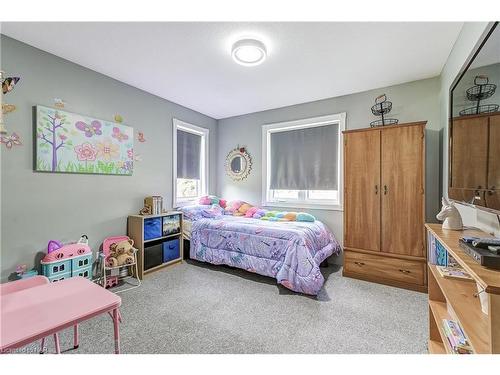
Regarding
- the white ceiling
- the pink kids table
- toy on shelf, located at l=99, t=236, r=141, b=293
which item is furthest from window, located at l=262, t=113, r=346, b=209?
the pink kids table

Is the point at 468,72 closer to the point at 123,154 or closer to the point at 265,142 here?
the point at 265,142

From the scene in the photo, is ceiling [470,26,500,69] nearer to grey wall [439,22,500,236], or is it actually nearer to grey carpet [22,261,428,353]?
grey wall [439,22,500,236]

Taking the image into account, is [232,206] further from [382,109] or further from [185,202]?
[382,109]

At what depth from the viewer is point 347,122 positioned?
3254 mm

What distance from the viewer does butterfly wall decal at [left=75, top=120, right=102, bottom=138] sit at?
2.48 m

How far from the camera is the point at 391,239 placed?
2533 millimetres


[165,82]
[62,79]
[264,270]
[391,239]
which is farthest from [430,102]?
[62,79]

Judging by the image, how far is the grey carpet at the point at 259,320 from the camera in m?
1.57

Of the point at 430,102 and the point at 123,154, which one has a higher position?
the point at 430,102

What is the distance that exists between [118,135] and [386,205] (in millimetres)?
3391

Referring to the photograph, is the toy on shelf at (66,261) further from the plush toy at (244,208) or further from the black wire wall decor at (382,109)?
the black wire wall decor at (382,109)

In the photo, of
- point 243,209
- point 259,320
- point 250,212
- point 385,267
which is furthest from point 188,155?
point 385,267

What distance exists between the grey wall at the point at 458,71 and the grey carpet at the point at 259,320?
93 cm

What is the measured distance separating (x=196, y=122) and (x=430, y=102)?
11.4ft
